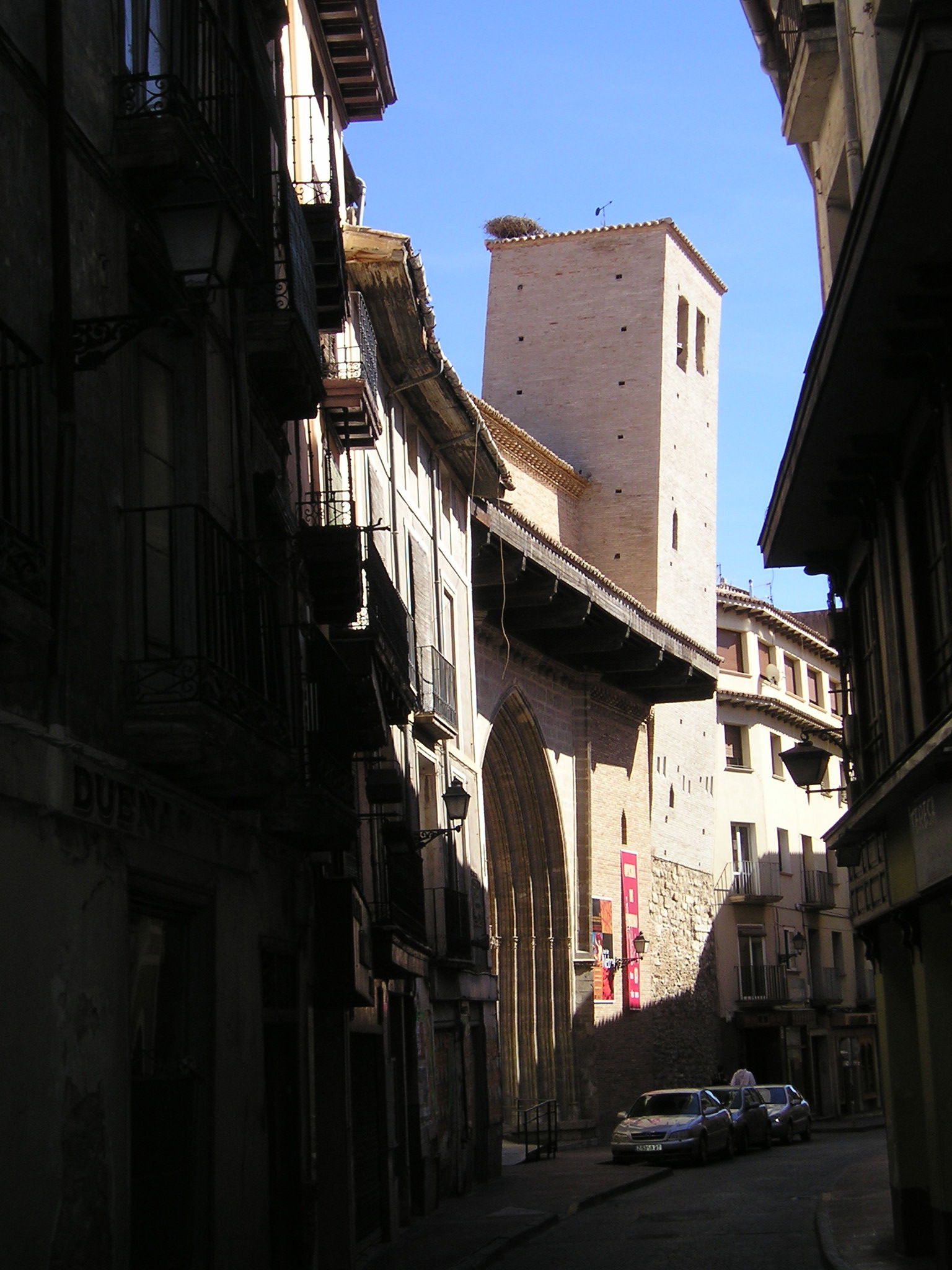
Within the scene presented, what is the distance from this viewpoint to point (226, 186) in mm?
8609

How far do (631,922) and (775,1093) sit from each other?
15.7 ft

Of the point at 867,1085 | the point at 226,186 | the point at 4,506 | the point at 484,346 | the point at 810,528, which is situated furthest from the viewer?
the point at 867,1085

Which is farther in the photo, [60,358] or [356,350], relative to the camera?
[356,350]

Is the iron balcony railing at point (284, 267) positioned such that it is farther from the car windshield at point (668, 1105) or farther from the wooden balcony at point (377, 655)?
the car windshield at point (668, 1105)

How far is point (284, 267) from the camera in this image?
10.7 metres

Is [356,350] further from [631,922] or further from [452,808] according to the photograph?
[631,922]

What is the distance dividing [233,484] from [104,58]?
2.71 meters

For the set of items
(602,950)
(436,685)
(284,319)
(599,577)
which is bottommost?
(602,950)

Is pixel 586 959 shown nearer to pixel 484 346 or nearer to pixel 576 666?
pixel 576 666

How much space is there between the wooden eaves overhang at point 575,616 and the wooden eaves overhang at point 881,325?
13443 mm

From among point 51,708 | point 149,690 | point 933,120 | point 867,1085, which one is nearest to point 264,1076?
point 149,690

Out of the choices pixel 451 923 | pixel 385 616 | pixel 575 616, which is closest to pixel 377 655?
pixel 385 616

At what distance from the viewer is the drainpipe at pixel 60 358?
6.62 meters

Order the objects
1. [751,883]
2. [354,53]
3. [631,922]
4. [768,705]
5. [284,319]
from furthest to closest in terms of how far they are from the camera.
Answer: [768,705] < [751,883] < [631,922] < [354,53] < [284,319]
